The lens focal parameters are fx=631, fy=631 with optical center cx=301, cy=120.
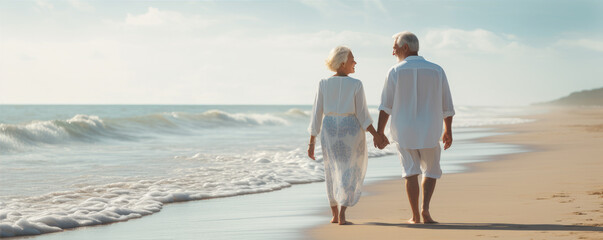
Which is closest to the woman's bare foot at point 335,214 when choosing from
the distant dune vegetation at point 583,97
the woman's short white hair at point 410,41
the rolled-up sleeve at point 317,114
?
the rolled-up sleeve at point 317,114

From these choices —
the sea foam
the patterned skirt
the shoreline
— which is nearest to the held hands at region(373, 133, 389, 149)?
the patterned skirt

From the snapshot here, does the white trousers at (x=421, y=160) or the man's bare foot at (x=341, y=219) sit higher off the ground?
the white trousers at (x=421, y=160)

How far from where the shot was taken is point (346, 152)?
539 cm

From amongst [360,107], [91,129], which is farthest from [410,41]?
[91,129]

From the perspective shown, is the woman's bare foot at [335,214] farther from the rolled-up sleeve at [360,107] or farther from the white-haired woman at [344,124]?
the rolled-up sleeve at [360,107]

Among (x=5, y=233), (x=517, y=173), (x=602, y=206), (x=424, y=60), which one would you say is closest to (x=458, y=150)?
(x=517, y=173)

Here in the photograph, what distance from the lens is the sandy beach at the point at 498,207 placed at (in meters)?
4.79

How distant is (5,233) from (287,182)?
4.32m

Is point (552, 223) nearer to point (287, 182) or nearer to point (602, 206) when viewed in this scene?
point (602, 206)

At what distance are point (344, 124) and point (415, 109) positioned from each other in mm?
634

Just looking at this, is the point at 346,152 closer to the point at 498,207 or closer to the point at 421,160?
the point at 421,160

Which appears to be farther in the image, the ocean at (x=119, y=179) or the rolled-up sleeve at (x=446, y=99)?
the ocean at (x=119, y=179)

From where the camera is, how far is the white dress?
5359mm

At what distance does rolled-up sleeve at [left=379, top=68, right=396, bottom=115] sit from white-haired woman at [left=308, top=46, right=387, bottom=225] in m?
0.21
